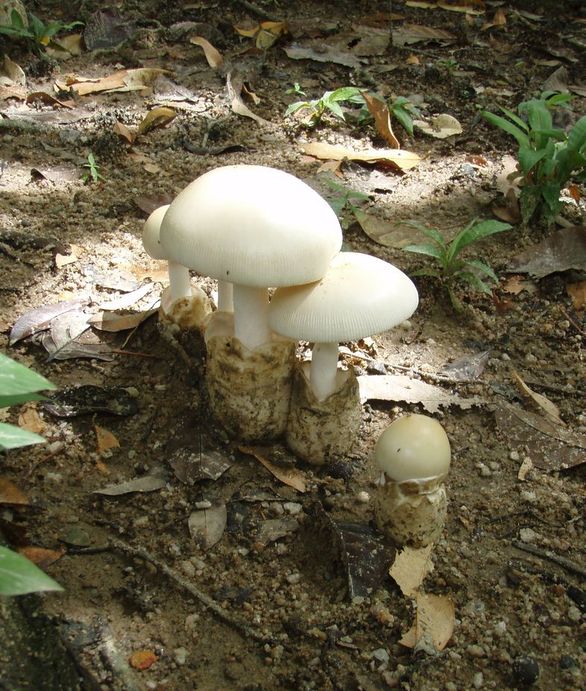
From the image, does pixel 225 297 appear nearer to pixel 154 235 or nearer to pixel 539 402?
pixel 154 235

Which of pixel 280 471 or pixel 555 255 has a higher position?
pixel 555 255

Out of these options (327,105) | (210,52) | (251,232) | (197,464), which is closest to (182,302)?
(197,464)

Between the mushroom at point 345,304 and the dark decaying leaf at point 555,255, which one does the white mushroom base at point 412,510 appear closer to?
the mushroom at point 345,304

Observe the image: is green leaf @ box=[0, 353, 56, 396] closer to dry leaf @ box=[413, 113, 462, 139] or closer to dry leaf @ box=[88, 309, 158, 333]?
dry leaf @ box=[88, 309, 158, 333]

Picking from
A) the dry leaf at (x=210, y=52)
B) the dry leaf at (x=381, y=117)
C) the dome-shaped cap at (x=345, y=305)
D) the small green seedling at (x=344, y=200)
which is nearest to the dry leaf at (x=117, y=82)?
the dry leaf at (x=210, y=52)

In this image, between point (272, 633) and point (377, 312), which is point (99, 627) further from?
point (377, 312)

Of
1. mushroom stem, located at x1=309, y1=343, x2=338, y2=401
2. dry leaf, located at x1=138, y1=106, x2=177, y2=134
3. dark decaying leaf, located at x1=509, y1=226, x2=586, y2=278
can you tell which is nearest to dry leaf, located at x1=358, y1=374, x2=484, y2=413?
mushroom stem, located at x1=309, y1=343, x2=338, y2=401
